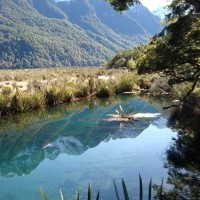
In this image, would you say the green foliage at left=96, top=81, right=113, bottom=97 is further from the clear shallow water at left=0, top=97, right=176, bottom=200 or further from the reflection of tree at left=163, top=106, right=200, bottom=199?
the reflection of tree at left=163, top=106, right=200, bottom=199

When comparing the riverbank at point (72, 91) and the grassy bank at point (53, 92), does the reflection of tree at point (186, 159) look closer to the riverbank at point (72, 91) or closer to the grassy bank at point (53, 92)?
the riverbank at point (72, 91)

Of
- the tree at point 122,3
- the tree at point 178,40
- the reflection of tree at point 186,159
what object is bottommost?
the reflection of tree at point 186,159

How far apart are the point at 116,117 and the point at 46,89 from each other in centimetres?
791

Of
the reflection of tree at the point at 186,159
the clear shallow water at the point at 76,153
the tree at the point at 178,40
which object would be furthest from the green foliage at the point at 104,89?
the tree at the point at 178,40

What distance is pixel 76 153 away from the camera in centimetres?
1678

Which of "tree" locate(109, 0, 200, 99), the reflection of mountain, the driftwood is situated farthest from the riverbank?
"tree" locate(109, 0, 200, 99)

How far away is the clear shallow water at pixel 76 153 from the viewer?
1208cm

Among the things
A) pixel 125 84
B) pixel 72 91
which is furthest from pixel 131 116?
pixel 125 84

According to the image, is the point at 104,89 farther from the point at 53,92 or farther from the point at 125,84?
the point at 53,92

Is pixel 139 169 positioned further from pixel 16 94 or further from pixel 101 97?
pixel 101 97

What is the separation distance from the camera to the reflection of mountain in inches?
623

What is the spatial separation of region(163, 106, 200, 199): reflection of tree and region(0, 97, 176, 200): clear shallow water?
0.40 m

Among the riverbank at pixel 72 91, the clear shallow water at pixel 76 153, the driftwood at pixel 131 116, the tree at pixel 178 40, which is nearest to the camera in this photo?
the clear shallow water at pixel 76 153

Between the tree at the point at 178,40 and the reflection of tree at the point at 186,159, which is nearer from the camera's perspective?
the reflection of tree at the point at 186,159
